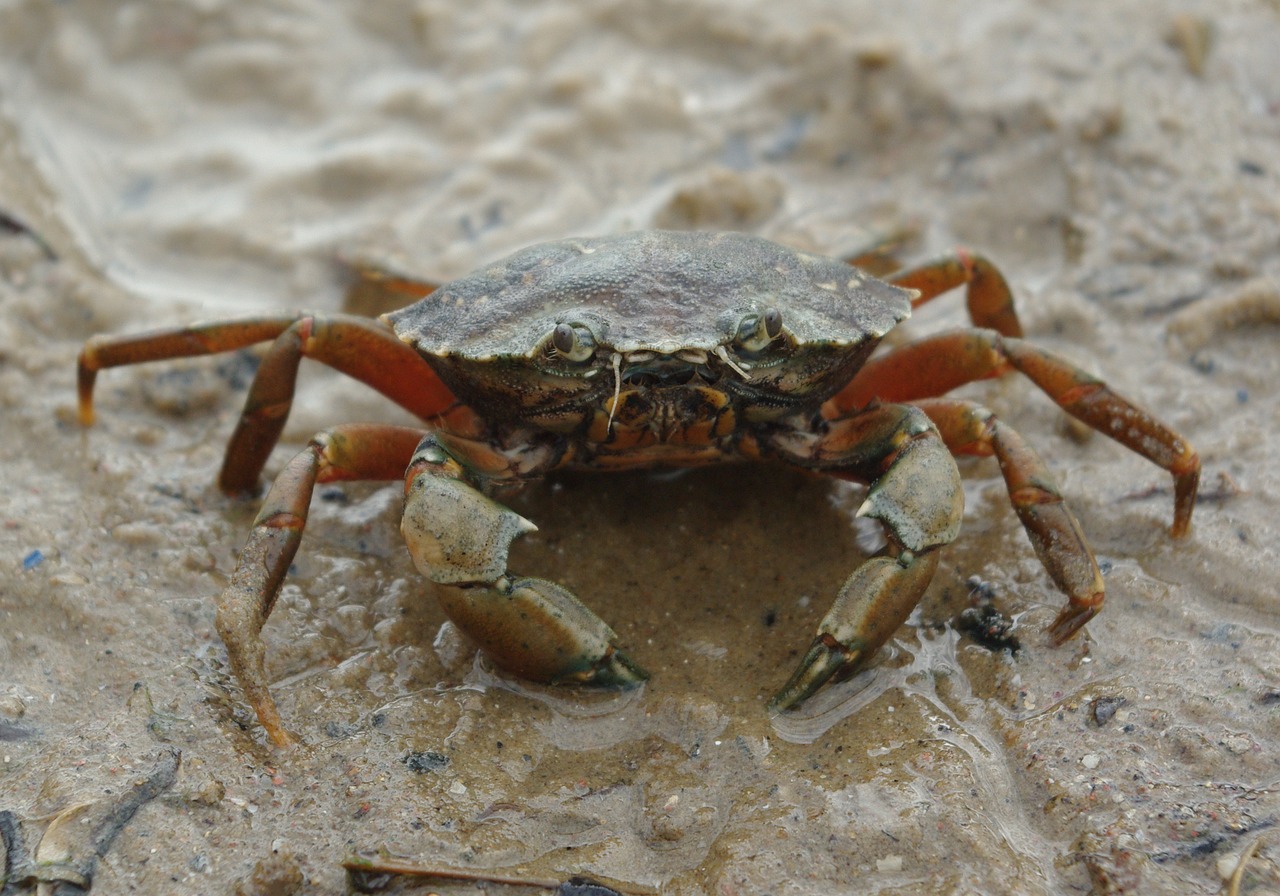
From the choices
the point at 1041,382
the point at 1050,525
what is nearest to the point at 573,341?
the point at 1050,525

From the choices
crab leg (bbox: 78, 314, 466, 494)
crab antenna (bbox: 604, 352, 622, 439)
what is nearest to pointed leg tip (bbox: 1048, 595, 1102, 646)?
crab antenna (bbox: 604, 352, 622, 439)

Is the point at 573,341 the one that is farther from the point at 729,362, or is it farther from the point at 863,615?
the point at 863,615

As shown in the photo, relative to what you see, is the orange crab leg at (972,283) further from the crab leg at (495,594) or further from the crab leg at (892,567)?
the crab leg at (495,594)

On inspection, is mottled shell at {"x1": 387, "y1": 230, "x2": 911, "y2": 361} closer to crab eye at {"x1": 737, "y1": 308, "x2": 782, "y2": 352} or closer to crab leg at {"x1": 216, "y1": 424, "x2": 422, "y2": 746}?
crab eye at {"x1": 737, "y1": 308, "x2": 782, "y2": 352}

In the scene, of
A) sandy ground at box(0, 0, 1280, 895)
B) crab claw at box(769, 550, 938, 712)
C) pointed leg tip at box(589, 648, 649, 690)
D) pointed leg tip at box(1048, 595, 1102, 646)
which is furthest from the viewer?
pointed leg tip at box(1048, 595, 1102, 646)

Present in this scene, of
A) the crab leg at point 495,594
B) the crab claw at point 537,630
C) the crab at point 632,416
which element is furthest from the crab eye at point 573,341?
the crab claw at point 537,630
